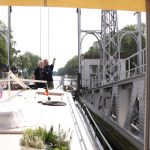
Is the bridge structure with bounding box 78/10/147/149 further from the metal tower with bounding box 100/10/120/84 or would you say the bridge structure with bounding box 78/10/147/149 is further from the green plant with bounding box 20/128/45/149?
the green plant with bounding box 20/128/45/149

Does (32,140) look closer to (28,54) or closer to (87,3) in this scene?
(87,3)

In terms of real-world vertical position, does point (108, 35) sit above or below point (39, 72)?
above

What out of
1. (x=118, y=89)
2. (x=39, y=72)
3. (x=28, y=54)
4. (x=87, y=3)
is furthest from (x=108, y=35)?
(x=28, y=54)

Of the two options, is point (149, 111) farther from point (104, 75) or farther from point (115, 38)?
point (115, 38)

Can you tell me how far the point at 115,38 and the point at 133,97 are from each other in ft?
54.1

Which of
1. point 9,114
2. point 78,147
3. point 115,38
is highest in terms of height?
point 115,38

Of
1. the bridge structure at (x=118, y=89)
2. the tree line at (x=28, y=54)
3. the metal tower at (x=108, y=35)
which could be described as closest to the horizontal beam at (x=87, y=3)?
the bridge structure at (x=118, y=89)

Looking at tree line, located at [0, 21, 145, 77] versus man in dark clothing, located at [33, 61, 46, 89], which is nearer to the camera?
man in dark clothing, located at [33, 61, 46, 89]

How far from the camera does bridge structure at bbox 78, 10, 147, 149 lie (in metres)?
11.2

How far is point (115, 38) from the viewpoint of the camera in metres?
27.9

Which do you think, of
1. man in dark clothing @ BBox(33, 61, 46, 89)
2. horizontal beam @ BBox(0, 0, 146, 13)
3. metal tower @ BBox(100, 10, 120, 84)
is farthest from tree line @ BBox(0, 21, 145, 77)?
horizontal beam @ BBox(0, 0, 146, 13)

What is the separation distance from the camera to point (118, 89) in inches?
572

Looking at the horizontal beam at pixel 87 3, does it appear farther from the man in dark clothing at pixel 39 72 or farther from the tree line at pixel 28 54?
the tree line at pixel 28 54

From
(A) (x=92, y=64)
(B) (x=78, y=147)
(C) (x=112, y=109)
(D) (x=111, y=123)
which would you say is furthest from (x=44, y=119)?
(A) (x=92, y=64)
